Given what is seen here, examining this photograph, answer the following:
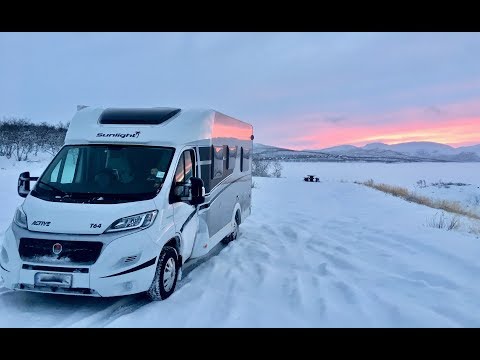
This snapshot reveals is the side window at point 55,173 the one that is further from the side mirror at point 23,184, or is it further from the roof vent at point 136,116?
the roof vent at point 136,116

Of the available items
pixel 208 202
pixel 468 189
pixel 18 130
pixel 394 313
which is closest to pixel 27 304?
pixel 208 202

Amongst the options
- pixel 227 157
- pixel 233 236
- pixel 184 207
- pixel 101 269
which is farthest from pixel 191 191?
pixel 233 236

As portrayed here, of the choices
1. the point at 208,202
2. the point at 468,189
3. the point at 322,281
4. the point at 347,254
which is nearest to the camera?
the point at 322,281

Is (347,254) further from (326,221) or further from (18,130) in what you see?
(18,130)

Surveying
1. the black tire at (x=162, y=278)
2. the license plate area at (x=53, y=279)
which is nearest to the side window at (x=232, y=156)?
the black tire at (x=162, y=278)

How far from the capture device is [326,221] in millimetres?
13133

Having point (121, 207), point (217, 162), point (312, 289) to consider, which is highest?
point (217, 162)

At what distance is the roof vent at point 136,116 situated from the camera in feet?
22.6

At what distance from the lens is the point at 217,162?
8.03 meters

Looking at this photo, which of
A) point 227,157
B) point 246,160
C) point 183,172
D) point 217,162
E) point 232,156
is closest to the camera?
point 183,172

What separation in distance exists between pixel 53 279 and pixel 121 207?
125 centimetres

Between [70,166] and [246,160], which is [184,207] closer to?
[70,166]
